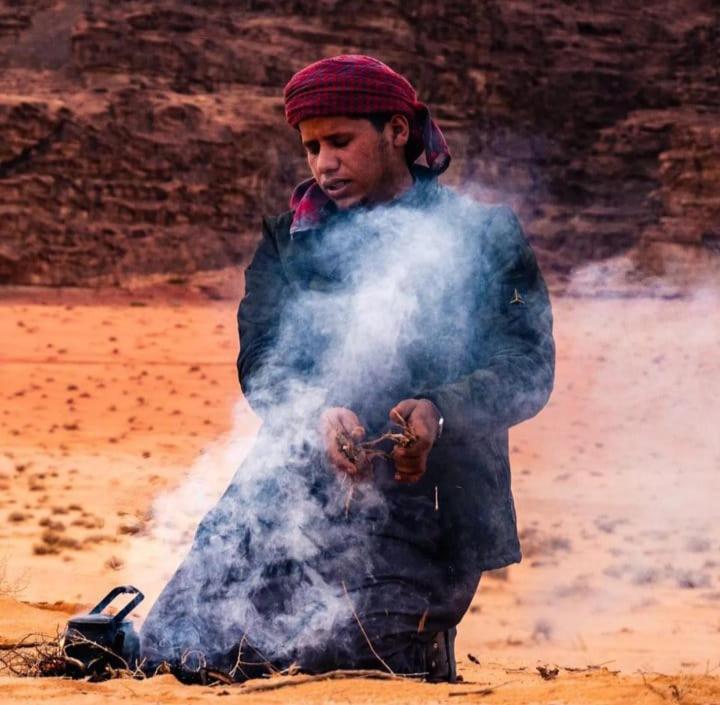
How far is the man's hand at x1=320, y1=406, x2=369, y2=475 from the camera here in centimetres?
362

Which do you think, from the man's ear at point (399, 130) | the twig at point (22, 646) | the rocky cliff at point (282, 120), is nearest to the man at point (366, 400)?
the man's ear at point (399, 130)

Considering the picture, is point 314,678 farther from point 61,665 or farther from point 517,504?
point 517,504

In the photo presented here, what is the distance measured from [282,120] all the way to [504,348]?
125 ft

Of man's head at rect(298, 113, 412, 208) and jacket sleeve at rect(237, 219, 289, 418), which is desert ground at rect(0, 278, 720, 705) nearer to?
jacket sleeve at rect(237, 219, 289, 418)

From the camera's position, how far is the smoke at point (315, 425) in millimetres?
3908

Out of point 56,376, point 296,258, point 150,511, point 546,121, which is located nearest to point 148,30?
point 546,121

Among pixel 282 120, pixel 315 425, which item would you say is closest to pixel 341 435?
pixel 315 425

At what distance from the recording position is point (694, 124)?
4644cm

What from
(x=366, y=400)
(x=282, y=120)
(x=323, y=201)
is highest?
(x=282, y=120)

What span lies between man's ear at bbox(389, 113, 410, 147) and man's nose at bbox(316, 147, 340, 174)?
0.16m

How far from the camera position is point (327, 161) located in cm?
404

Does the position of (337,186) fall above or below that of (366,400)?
above

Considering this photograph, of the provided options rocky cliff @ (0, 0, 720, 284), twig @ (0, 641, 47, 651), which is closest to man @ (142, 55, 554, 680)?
twig @ (0, 641, 47, 651)

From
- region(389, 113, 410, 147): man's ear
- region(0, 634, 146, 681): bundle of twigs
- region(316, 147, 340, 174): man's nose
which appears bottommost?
region(0, 634, 146, 681): bundle of twigs
